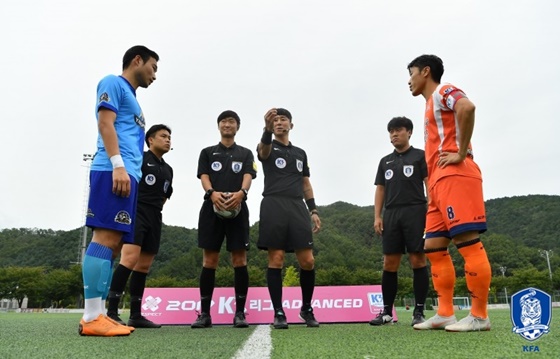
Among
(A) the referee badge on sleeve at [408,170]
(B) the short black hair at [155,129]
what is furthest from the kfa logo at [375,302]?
(B) the short black hair at [155,129]

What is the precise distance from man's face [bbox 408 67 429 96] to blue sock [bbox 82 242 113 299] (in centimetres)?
300

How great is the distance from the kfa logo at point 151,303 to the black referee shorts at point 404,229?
3.18 metres

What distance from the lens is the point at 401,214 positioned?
4566mm

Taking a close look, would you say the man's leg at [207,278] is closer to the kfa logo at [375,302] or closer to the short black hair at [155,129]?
the short black hair at [155,129]

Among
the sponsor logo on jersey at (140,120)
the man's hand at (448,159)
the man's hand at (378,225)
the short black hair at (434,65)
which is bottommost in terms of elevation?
the man's hand at (378,225)

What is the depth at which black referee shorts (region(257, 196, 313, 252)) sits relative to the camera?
4.26 metres

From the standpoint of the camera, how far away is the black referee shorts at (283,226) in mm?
4262

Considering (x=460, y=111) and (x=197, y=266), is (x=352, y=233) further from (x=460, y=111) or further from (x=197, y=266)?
(x=460, y=111)

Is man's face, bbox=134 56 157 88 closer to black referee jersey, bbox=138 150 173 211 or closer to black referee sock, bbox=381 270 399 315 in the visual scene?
black referee jersey, bbox=138 150 173 211

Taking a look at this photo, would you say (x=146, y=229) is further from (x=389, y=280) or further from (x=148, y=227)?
(x=389, y=280)

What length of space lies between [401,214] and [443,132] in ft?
4.46

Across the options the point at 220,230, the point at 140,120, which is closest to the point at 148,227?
the point at 220,230

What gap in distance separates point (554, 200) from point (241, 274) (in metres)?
101

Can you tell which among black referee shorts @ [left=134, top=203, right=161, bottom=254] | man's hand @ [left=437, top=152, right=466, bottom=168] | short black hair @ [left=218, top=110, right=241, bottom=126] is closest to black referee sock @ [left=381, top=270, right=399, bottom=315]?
man's hand @ [left=437, top=152, right=466, bottom=168]
